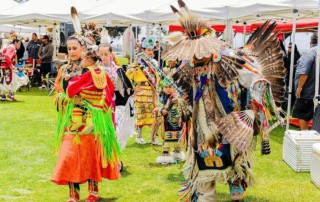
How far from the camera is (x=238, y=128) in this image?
3748 mm

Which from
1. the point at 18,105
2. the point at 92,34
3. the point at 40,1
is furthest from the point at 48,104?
the point at 92,34

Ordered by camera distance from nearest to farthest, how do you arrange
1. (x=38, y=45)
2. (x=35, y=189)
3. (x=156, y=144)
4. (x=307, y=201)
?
(x=307, y=201), (x=35, y=189), (x=156, y=144), (x=38, y=45)

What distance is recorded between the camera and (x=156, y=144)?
7555 mm

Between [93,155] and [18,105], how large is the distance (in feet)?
27.0

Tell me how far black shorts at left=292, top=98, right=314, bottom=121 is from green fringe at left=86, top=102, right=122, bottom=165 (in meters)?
3.67

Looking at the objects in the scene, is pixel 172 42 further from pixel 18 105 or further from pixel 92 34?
pixel 18 105

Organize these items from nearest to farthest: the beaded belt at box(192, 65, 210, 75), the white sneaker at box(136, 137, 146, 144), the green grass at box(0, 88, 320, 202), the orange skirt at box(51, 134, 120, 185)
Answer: the beaded belt at box(192, 65, 210, 75)
the orange skirt at box(51, 134, 120, 185)
the green grass at box(0, 88, 320, 202)
the white sneaker at box(136, 137, 146, 144)

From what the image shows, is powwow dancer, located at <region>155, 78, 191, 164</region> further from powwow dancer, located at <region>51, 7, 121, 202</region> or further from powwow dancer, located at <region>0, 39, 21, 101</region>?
powwow dancer, located at <region>0, 39, 21, 101</region>

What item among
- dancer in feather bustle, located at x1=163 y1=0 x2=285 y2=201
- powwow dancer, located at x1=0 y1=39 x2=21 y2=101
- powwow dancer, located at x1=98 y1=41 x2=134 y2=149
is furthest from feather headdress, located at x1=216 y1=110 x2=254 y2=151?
powwow dancer, located at x1=0 y1=39 x2=21 y2=101

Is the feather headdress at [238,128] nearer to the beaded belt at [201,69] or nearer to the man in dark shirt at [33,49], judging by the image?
the beaded belt at [201,69]

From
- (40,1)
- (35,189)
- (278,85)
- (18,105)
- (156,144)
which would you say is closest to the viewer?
(278,85)

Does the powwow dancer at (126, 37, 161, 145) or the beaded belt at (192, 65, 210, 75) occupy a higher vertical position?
the beaded belt at (192, 65, 210, 75)

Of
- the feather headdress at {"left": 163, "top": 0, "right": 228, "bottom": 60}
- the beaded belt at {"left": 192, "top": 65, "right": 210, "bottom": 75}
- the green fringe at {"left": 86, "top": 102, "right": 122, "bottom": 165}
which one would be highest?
the feather headdress at {"left": 163, "top": 0, "right": 228, "bottom": 60}

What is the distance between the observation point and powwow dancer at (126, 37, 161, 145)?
7.01 m
